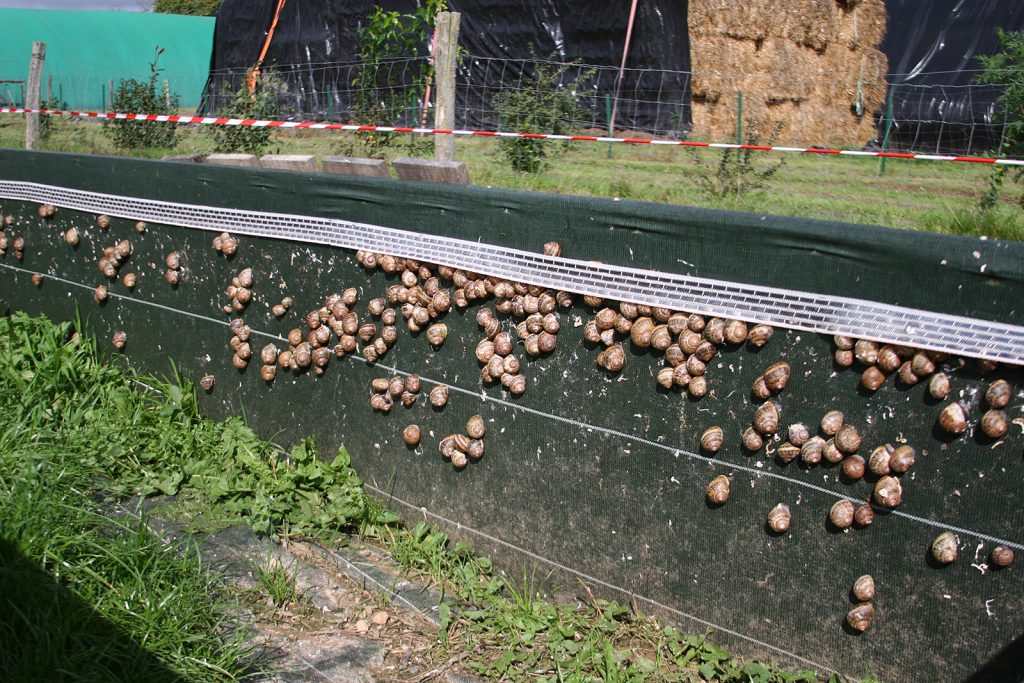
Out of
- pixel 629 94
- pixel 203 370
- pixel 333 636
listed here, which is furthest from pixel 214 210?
pixel 629 94

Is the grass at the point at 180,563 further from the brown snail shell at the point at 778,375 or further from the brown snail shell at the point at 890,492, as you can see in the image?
the brown snail shell at the point at 778,375

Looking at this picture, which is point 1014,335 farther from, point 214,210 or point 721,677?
point 214,210

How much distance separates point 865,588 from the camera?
2.63 metres

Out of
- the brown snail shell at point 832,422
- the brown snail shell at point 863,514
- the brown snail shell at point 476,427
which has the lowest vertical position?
the brown snail shell at point 476,427

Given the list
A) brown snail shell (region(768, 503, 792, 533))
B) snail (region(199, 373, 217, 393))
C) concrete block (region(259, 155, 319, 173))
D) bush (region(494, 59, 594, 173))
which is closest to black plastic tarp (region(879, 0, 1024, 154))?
bush (region(494, 59, 594, 173))

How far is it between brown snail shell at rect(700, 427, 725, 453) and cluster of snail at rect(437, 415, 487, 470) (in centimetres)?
92

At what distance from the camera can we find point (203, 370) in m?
4.57

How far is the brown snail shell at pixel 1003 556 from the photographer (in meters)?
2.40

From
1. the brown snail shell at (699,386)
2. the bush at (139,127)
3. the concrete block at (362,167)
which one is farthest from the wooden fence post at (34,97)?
the brown snail shell at (699,386)

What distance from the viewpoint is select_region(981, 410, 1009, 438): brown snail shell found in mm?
2354

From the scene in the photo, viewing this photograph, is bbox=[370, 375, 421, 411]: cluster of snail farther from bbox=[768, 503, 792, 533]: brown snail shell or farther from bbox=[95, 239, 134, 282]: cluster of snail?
bbox=[95, 239, 134, 282]: cluster of snail

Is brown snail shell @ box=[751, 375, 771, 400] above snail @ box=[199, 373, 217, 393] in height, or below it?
above

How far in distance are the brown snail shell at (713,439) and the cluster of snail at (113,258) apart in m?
3.23

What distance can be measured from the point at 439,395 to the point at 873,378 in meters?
1.65
